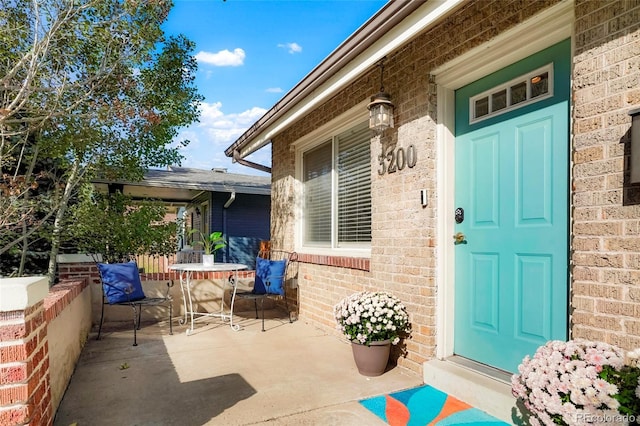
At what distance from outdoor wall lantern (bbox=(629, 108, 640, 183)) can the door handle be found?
1.32 m

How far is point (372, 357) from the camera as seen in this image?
313cm

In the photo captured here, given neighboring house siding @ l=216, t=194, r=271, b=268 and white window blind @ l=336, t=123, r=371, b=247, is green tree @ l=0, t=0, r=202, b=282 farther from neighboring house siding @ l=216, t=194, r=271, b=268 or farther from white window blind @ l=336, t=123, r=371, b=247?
neighboring house siding @ l=216, t=194, r=271, b=268

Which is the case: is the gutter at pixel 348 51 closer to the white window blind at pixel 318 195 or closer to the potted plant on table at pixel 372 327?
the white window blind at pixel 318 195

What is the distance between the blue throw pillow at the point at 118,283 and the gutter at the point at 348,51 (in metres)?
2.57

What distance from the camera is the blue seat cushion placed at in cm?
496

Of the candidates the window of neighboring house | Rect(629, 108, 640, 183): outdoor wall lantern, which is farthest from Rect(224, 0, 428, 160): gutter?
Rect(629, 108, 640, 183): outdoor wall lantern

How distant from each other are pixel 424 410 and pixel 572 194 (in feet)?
5.32

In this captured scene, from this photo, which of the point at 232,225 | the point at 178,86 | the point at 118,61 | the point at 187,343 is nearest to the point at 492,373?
the point at 187,343

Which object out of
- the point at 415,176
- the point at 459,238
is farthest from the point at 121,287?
the point at 459,238

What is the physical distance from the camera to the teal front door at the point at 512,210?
7.78ft

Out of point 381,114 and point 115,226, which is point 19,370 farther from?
point 115,226

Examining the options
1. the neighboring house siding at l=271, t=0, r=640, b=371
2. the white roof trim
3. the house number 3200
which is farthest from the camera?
the house number 3200

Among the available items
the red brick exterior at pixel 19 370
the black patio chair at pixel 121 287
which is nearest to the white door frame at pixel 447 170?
the red brick exterior at pixel 19 370

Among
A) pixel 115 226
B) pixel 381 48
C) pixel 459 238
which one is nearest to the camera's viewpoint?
pixel 381 48
